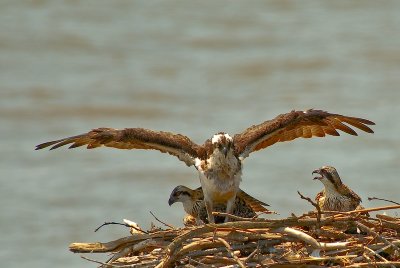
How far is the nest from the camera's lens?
9.58 meters

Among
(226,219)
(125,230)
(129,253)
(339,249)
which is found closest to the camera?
(339,249)

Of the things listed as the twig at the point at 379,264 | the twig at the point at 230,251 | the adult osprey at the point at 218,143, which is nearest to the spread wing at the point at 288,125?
the adult osprey at the point at 218,143

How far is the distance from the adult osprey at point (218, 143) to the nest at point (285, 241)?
3.86 feet

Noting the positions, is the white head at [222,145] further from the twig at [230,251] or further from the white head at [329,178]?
the twig at [230,251]

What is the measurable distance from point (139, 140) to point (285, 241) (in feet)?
6.93

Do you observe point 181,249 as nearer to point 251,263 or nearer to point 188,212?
point 251,263

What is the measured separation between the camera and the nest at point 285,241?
9.58 metres

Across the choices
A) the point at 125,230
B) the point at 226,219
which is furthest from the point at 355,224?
the point at 125,230

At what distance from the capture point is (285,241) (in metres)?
9.80

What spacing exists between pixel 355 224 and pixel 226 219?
1.55m

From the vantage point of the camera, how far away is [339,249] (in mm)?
9641

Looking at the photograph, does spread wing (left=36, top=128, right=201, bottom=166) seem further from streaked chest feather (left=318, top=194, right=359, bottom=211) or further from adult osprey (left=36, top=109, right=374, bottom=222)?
streaked chest feather (left=318, top=194, right=359, bottom=211)

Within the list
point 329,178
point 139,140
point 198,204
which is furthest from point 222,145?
point 329,178

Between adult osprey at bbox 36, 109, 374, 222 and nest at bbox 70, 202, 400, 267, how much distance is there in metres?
1.18
